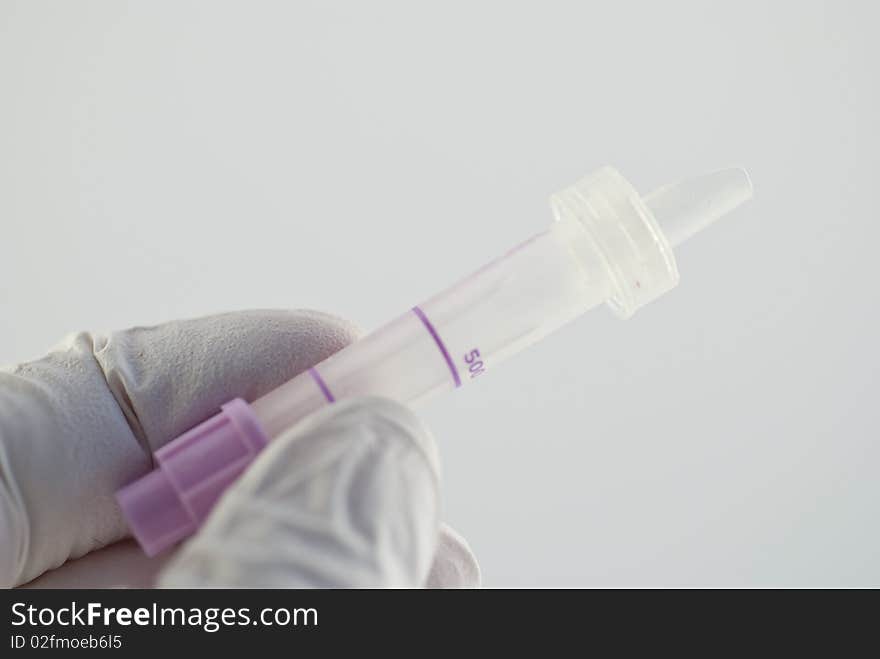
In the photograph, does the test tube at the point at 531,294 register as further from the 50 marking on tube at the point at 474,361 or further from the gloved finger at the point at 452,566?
the gloved finger at the point at 452,566

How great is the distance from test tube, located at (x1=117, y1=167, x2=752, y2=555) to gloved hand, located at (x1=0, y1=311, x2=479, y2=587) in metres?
0.07

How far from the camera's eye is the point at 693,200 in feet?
2.37

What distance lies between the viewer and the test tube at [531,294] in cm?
70

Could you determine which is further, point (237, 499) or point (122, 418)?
point (122, 418)

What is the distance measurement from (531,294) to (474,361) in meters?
0.07

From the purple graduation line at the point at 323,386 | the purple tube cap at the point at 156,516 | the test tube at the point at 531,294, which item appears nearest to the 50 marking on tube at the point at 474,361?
the test tube at the point at 531,294

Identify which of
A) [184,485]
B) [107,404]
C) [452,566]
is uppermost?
[107,404]

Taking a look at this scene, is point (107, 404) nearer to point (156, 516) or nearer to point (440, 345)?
point (156, 516)

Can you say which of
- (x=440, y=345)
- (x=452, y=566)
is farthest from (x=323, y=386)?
(x=452, y=566)

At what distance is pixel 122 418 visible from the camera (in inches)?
29.2

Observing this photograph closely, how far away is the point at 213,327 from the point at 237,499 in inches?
10.9

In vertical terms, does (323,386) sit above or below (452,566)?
above

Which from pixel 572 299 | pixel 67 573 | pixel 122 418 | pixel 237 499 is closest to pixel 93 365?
pixel 122 418
